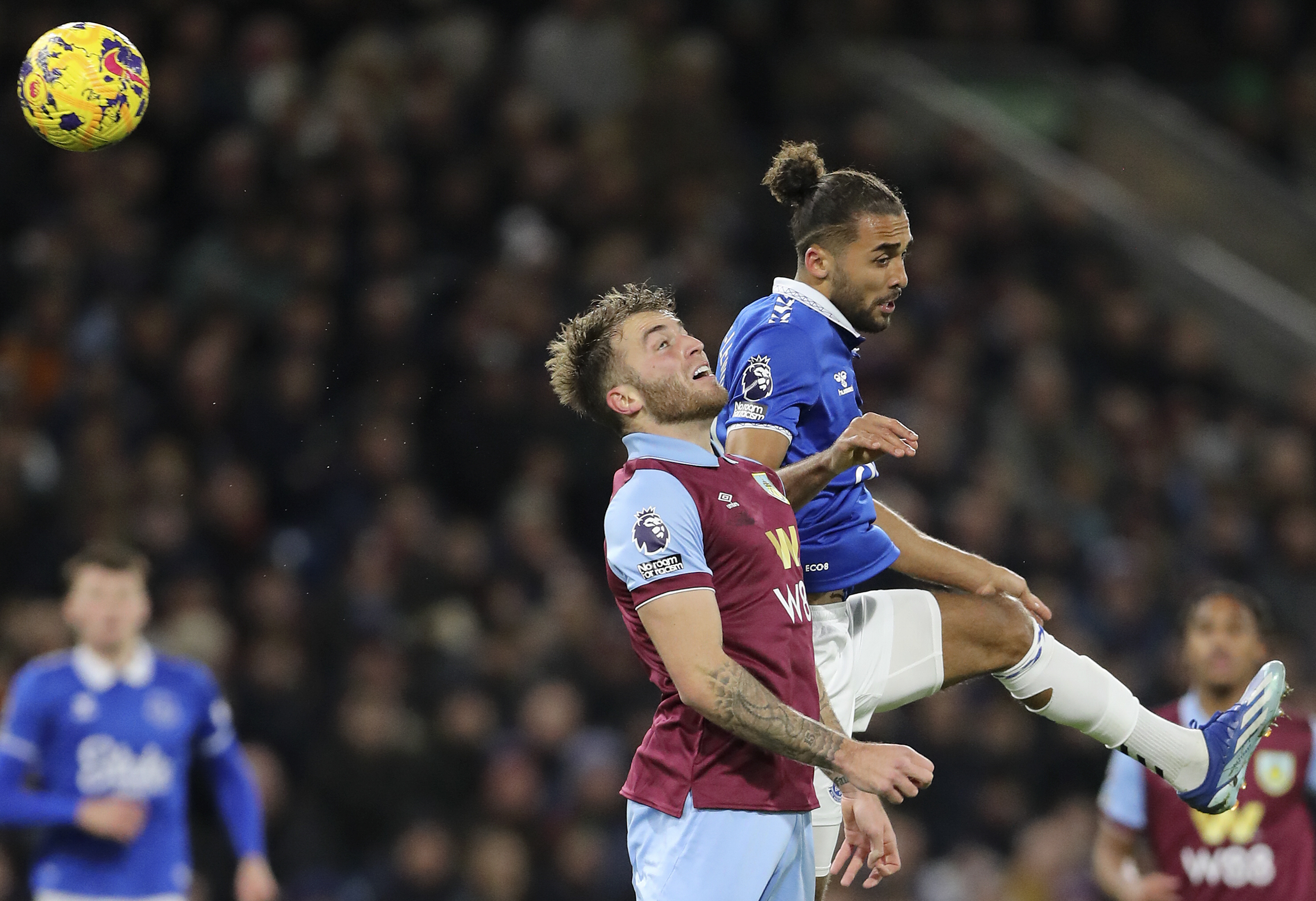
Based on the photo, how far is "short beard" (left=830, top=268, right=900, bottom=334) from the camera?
4316mm

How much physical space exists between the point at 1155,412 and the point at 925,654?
23.1 ft

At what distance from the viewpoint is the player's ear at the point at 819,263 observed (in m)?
4.34

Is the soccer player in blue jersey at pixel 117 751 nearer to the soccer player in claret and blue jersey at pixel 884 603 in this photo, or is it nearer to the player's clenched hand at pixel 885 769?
the soccer player in claret and blue jersey at pixel 884 603

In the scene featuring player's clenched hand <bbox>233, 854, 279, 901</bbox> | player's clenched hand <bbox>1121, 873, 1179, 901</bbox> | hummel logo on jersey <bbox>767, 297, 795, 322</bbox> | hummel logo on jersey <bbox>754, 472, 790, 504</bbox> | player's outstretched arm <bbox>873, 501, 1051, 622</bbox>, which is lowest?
player's clenched hand <bbox>233, 854, 279, 901</bbox>

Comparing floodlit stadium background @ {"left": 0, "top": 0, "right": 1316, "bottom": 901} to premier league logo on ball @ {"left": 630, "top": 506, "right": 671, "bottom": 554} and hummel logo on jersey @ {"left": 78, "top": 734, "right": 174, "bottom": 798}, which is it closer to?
hummel logo on jersey @ {"left": 78, "top": 734, "right": 174, "bottom": 798}

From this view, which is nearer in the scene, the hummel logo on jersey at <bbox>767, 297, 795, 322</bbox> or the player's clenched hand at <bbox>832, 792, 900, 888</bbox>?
the player's clenched hand at <bbox>832, 792, 900, 888</bbox>

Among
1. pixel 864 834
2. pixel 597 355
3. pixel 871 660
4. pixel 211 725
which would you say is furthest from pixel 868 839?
pixel 211 725

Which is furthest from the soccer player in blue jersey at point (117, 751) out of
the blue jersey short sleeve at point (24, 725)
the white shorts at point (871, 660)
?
the white shorts at point (871, 660)

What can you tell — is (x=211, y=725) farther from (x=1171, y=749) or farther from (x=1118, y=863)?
(x=1171, y=749)

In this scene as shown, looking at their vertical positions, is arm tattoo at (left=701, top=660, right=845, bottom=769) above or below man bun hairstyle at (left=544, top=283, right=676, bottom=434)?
below

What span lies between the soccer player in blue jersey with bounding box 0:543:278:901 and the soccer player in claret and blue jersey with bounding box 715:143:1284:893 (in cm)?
272

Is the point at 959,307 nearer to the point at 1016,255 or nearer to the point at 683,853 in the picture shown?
the point at 1016,255

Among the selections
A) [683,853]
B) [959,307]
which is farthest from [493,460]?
[683,853]

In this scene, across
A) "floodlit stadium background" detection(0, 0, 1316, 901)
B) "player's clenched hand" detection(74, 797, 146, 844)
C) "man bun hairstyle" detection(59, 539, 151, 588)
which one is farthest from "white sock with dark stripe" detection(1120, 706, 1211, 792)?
"floodlit stadium background" detection(0, 0, 1316, 901)
